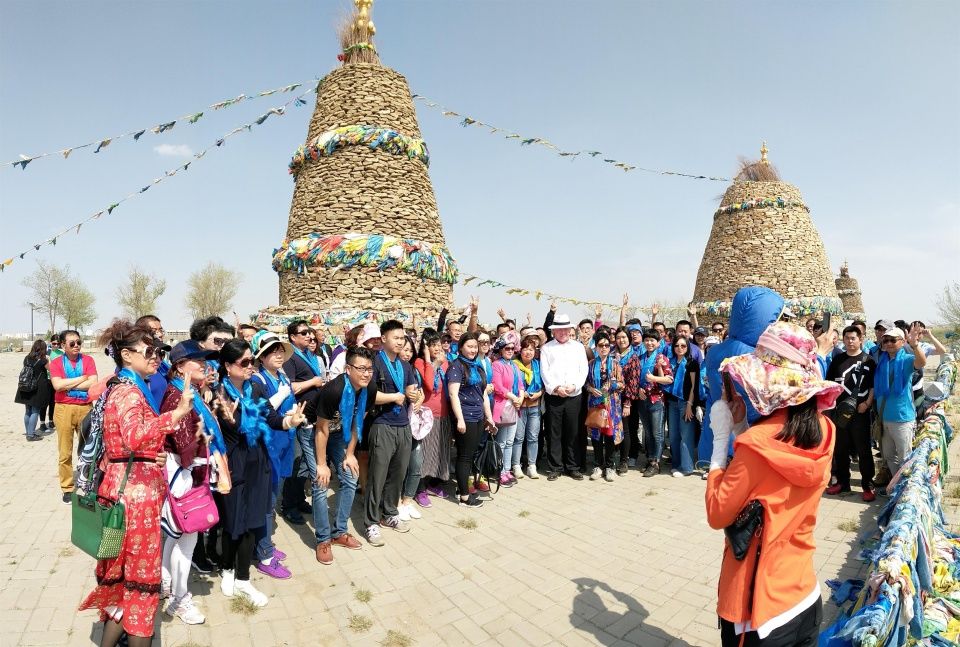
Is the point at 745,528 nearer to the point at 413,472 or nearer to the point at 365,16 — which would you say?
the point at 413,472

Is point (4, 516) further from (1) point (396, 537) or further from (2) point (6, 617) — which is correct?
(1) point (396, 537)

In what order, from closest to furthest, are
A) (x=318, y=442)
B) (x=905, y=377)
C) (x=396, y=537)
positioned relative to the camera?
1. (x=318, y=442)
2. (x=396, y=537)
3. (x=905, y=377)

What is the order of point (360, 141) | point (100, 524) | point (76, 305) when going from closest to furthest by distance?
point (100, 524), point (360, 141), point (76, 305)

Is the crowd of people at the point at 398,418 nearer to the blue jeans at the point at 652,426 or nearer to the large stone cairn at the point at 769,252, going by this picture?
the blue jeans at the point at 652,426

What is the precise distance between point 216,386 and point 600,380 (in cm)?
473

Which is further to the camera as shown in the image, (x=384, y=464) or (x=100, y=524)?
(x=384, y=464)

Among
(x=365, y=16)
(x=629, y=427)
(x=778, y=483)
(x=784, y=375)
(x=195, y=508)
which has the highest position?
(x=365, y=16)

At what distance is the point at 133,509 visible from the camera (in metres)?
2.61

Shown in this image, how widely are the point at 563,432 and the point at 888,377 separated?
3779mm

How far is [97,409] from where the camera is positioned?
8.81ft

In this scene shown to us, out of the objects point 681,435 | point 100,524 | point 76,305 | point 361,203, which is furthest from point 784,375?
point 76,305

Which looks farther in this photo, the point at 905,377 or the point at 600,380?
the point at 600,380

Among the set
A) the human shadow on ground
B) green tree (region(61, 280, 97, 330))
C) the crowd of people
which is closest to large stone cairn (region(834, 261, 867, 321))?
the crowd of people

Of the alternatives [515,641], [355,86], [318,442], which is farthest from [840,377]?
[355,86]
